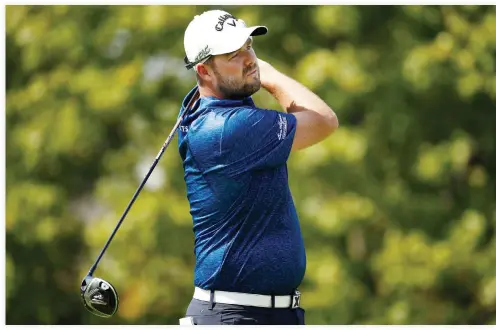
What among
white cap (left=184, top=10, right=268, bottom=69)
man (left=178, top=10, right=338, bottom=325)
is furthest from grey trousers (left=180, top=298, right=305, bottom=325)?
white cap (left=184, top=10, right=268, bottom=69)

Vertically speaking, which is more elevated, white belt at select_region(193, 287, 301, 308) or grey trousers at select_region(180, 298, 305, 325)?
white belt at select_region(193, 287, 301, 308)

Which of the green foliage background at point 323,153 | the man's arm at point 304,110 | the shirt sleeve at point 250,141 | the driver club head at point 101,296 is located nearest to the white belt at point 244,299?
the driver club head at point 101,296

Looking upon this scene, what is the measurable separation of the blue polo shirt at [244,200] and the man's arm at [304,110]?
0.28 ft

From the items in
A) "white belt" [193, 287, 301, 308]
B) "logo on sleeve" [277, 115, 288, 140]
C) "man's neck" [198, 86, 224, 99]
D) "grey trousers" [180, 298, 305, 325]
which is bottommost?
"grey trousers" [180, 298, 305, 325]

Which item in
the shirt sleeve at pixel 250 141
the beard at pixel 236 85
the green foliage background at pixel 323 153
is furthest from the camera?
the green foliage background at pixel 323 153

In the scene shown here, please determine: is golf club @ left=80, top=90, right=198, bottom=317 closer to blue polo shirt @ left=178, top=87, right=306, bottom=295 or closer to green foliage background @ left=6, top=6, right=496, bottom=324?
blue polo shirt @ left=178, top=87, right=306, bottom=295

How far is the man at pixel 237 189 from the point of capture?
5.07 m

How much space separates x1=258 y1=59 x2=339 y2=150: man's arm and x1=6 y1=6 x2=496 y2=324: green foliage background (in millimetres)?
7374

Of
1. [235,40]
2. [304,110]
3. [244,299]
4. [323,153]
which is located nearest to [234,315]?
[244,299]

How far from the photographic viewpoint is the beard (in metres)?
5.16

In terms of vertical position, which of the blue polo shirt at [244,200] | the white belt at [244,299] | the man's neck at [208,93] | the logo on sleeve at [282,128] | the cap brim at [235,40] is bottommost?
the white belt at [244,299]

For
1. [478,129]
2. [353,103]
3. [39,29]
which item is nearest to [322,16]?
[353,103]

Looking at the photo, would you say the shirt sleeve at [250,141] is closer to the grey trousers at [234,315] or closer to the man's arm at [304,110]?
the man's arm at [304,110]

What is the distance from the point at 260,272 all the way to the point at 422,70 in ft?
→ 27.6
